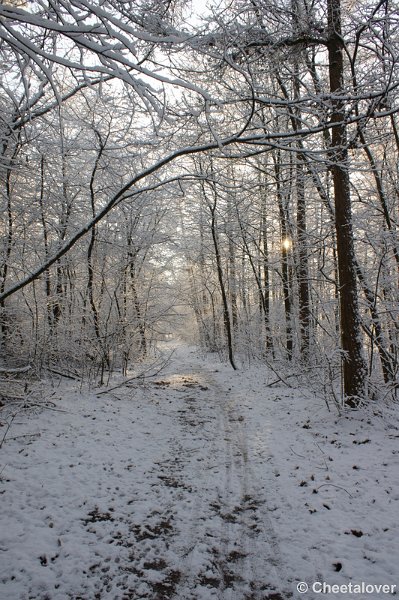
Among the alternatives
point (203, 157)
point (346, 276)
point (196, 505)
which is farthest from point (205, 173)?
point (203, 157)

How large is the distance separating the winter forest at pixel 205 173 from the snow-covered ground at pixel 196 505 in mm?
83

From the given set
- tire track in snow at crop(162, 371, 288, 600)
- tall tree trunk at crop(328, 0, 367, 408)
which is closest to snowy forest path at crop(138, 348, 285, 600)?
tire track in snow at crop(162, 371, 288, 600)

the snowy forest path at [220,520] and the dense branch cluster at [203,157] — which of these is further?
the dense branch cluster at [203,157]

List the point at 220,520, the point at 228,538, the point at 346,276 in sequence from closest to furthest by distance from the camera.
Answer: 1. the point at 228,538
2. the point at 220,520
3. the point at 346,276

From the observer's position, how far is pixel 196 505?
13.3ft

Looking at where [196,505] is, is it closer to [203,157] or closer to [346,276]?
[346,276]

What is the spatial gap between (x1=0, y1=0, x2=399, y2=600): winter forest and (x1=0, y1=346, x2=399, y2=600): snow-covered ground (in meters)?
0.08

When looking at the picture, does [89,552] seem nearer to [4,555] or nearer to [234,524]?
[4,555]

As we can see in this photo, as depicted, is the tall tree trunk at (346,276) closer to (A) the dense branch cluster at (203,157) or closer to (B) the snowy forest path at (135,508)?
(A) the dense branch cluster at (203,157)

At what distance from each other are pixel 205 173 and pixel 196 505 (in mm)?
4630

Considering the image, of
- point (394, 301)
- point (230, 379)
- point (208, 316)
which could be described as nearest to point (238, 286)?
point (208, 316)

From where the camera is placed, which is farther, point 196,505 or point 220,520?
point 196,505

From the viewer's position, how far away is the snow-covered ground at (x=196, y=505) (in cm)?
289

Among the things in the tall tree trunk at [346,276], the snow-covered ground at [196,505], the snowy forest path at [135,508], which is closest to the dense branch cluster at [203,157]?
the tall tree trunk at [346,276]
